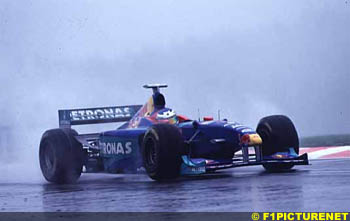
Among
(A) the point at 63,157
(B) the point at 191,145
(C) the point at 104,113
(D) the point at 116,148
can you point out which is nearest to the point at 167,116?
(D) the point at 116,148

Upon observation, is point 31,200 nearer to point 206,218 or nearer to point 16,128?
point 206,218

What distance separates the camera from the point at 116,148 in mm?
16250

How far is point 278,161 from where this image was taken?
15383 mm

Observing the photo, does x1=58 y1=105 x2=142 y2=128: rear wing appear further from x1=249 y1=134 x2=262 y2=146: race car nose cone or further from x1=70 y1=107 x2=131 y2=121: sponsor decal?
x1=249 y1=134 x2=262 y2=146: race car nose cone

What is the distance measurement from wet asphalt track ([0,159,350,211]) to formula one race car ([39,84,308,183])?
0.58 m

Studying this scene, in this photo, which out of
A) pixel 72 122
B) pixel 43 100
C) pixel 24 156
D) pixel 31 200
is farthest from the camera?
pixel 43 100

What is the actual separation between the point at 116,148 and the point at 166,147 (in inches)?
84.5

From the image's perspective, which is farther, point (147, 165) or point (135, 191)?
point (147, 165)

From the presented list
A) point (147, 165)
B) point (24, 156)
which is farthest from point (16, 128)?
point (147, 165)

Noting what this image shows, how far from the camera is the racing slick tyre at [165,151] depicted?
14.3m

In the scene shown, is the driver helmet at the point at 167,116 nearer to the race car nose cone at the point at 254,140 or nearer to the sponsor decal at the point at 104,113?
the race car nose cone at the point at 254,140

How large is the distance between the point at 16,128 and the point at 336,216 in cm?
1530

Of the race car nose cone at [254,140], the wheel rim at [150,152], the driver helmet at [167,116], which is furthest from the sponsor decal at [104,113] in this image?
the race car nose cone at [254,140]

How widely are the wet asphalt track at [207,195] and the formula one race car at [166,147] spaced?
577 mm
